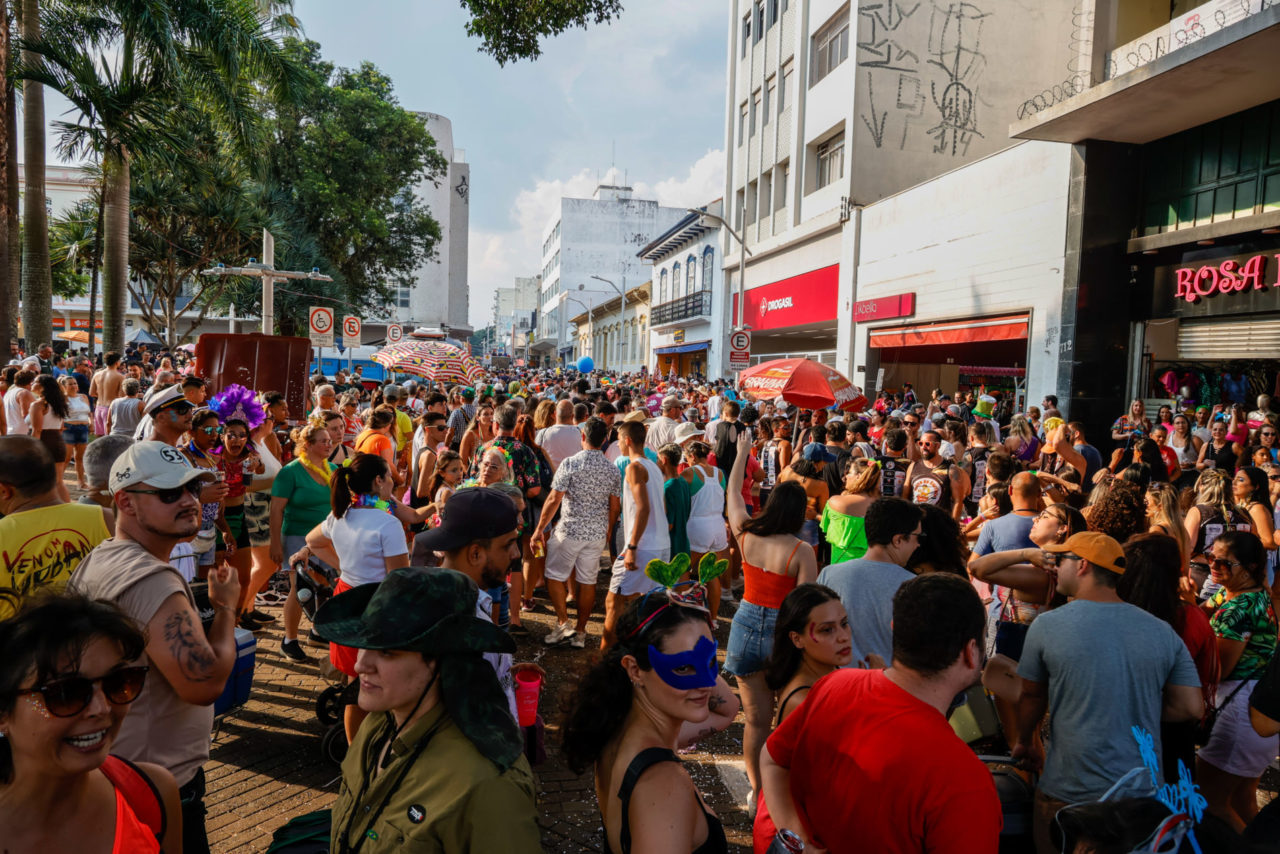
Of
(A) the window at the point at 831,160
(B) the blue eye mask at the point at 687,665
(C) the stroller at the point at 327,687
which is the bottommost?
(C) the stroller at the point at 327,687

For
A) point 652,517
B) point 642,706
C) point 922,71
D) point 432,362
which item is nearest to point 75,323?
point 432,362

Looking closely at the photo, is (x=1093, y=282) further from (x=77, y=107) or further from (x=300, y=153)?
(x=300, y=153)

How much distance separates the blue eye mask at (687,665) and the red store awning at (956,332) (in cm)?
1483

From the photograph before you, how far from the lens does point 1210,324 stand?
12.4 metres

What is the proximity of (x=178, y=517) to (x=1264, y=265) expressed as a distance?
1412 centimetres

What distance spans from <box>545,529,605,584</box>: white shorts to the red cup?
11.7ft

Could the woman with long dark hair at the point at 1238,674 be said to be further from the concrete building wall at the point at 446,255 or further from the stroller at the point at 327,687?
the concrete building wall at the point at 446,255

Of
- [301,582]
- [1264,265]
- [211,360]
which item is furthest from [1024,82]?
[301,582]

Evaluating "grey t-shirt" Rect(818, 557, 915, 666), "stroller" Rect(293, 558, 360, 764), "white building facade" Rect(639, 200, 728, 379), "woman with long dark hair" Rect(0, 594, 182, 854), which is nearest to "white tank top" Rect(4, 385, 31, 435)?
"stroller" Rect(293, 558, 360, 764)

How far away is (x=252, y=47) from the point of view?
15.7 m

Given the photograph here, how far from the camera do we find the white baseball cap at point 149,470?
256cm

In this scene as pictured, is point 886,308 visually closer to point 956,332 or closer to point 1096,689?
point 956,332

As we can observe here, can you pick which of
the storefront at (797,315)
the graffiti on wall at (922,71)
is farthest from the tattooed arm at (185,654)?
the graffiti on wall at (922,71)

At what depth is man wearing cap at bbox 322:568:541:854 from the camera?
5.44 ft
